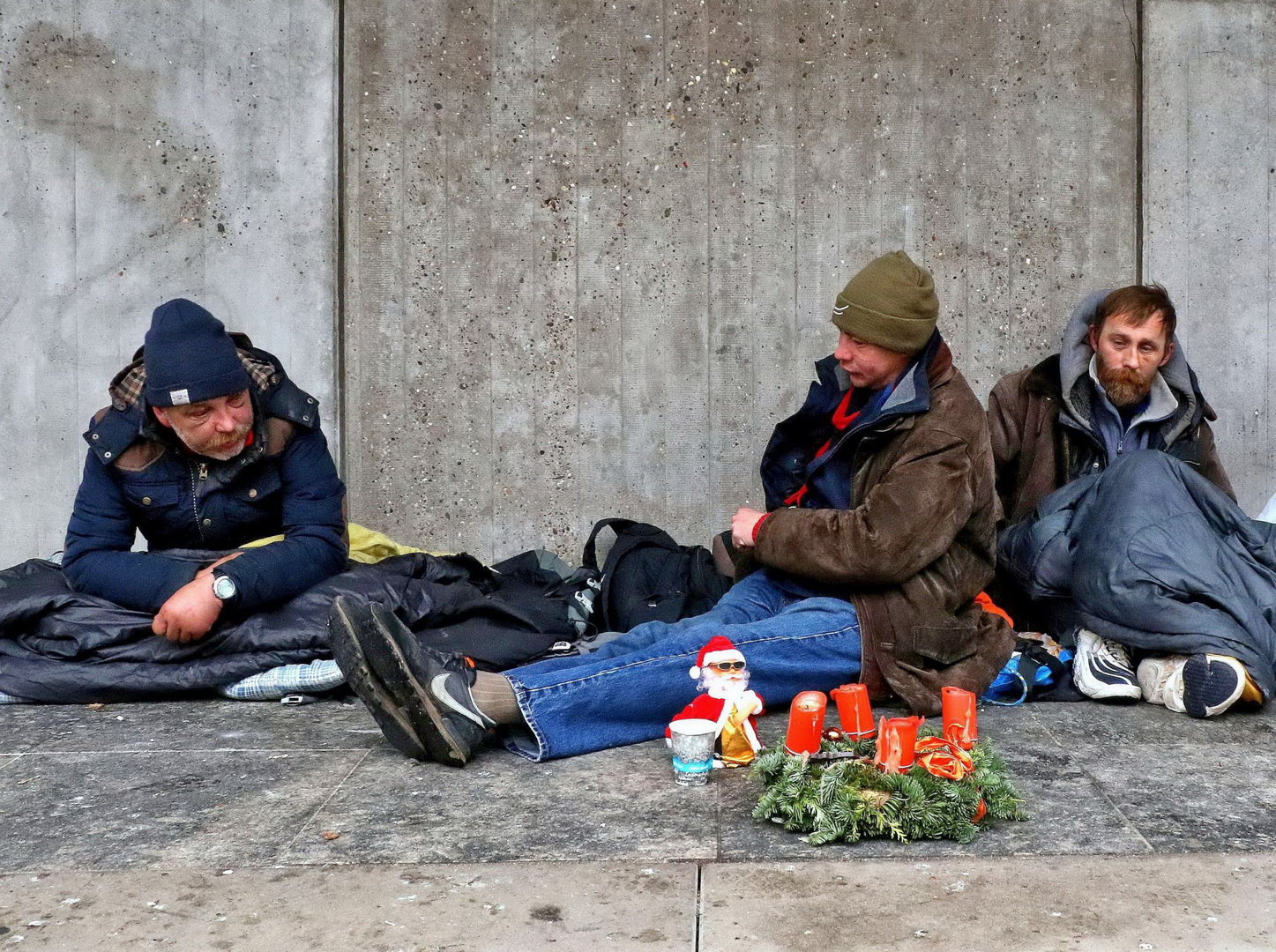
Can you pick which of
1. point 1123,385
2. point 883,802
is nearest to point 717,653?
point 883,802

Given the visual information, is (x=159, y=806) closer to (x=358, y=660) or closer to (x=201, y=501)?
(x=358, y=660)

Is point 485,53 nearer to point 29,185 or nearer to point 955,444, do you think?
point 29,185

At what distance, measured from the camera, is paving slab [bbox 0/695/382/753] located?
3.57m

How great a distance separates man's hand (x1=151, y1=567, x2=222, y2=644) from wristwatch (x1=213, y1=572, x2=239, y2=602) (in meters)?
0.02

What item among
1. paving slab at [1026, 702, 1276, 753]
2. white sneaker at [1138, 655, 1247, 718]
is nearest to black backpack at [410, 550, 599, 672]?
paving slab at [1026, 702, 1276, 753]

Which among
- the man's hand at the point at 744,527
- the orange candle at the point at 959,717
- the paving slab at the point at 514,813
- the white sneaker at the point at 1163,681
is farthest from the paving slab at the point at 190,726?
the white sneaker at the point at 1163,681

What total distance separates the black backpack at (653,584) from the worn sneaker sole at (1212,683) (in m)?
1.54

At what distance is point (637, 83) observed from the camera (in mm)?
5254

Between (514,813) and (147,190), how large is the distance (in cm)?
341

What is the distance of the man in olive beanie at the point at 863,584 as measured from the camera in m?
3.37

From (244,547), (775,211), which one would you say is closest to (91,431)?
(244,547)

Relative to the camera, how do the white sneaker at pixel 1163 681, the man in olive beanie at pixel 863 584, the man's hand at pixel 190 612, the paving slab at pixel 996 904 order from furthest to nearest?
the man's hand at pixel 190 612, the white sneaker at pixel 1163 681, the man in olive beanie at pixel 863 584, the paving slab at pixel 996 904

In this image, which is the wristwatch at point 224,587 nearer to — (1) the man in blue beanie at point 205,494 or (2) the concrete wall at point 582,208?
(1) the man in blue beanie at point 205,494

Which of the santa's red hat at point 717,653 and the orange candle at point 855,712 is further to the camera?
the santa's red hat at point 717,653
